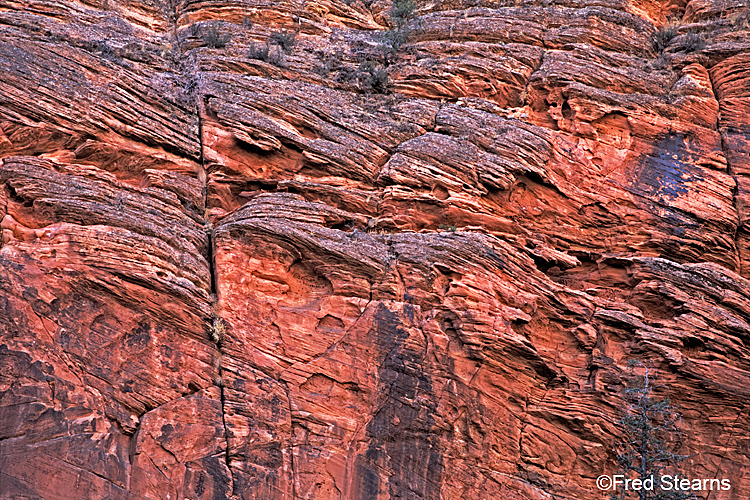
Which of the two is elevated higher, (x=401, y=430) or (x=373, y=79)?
(x=373, y=79)

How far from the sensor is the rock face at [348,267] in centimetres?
1316

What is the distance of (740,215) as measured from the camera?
17.3 metres

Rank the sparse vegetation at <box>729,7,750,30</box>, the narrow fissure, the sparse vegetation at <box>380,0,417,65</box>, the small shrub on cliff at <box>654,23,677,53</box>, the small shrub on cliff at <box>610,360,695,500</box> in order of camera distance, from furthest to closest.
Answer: the small shrub on cliff at <box>654,23,677,53</box>, the sparse vegetation at <box>729,7,750,30</box>, the sparse vegetation at <box>380,0,417,65</box>, the narrow fissure, the small shrub on cliff at <box>610,360,695,500</box>

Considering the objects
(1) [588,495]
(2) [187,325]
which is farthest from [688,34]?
(2) [187,325]

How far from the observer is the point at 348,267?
14.9m

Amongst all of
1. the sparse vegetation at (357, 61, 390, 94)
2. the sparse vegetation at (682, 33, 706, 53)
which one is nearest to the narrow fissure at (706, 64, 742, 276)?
the sparse vegetation at (682, 33, 706, 53)

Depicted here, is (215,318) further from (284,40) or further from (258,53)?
(284,40)

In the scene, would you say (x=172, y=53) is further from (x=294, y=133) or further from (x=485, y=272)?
(x=485, y=272)

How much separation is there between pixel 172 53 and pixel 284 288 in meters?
8.08

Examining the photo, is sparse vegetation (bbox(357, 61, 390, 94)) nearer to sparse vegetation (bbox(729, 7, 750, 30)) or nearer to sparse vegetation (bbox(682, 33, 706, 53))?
sparse vegetation (bbox(682, 33, 706, 53))

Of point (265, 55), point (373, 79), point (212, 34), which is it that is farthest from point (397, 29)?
point (212, 34)

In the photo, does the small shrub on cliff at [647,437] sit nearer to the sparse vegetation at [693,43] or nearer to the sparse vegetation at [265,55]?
the sparse vegetation at [693,43]

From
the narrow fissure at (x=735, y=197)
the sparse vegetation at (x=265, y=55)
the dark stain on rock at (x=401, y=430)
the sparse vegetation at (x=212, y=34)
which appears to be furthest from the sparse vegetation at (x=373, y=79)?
the narrow fissure at (x=735, y=197)

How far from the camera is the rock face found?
518 inches
